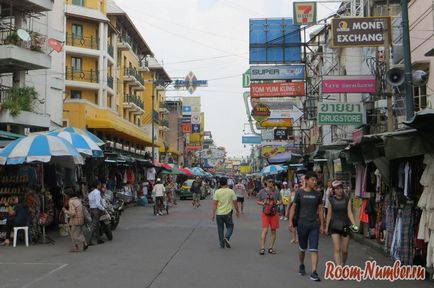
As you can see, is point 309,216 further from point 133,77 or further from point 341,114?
point 133,77

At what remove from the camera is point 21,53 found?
79.9ft

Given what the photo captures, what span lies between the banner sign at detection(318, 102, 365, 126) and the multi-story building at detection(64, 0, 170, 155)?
773 inches

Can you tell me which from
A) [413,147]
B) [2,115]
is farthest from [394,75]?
[2,115]

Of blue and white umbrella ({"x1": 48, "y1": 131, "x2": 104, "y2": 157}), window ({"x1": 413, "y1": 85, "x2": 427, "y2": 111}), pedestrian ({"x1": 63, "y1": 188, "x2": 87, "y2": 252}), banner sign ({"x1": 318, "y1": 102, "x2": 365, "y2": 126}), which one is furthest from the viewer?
banner sign ({"x1": 318, "y1": 102, "x2": 365, "y2": 126})

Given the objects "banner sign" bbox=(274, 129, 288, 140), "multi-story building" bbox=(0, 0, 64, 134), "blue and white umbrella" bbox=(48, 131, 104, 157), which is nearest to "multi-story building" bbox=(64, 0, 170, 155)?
"multi-story building" bbox=(0, 0, 64, 134)

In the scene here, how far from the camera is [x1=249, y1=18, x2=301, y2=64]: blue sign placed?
34.2 meters

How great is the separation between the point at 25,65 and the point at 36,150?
38.0 feet

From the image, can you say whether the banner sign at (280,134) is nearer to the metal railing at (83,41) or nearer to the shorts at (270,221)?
the metal railing at (83,41)

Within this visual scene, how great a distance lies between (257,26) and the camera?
34750 millimetres

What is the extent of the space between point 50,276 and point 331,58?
27.5 m

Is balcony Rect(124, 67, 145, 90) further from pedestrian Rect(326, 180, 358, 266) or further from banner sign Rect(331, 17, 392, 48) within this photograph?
pedestrian Rect(326, 180, 358, 266)

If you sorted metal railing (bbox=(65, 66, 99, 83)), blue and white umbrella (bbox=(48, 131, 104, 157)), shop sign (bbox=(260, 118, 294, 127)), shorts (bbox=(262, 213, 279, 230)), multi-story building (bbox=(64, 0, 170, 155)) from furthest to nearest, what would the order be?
1. metal railing (bbox=(65, 66, 99, 83))
2. shop sign (bbox=(260, 118, 294, 127))
3. multi-story building (bbox=(64, 0, 170, 155))
4. blue and white umbrella (bbox=(48, 131, 104, 157))
5. shorts (bbox=(262, 213, 279, 230))

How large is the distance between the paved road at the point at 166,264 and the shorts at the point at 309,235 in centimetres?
59

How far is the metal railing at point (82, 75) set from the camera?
47.7 meters
